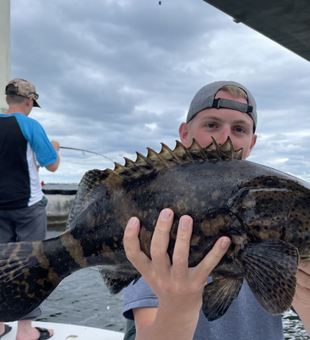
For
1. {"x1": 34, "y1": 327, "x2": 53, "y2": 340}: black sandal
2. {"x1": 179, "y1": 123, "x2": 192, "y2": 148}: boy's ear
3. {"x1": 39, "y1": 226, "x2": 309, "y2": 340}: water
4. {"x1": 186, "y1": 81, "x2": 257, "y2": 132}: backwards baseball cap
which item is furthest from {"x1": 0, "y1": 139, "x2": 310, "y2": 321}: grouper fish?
{"x1": 39, "y1": 226, "x2": 309, "y2": 340}: water

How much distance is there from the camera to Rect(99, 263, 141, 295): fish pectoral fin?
211cm

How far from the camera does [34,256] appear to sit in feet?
7.06

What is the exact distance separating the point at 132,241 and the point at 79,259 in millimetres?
413

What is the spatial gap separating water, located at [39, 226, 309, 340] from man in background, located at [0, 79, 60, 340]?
216 cm

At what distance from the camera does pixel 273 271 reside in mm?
1744

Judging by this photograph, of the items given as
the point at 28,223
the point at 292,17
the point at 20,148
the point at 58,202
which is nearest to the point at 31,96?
the point at 20,148

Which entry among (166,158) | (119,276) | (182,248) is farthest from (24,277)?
(166,158)

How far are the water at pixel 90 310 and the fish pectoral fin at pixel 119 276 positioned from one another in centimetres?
465

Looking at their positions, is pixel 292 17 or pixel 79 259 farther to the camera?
pixel 292 17

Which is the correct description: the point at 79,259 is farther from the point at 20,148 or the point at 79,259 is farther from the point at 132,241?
the point at 20,148

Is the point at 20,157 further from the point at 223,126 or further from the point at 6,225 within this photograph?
the point at 223,126

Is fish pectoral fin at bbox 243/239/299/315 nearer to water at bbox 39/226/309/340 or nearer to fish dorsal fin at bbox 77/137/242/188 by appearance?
fish dorsal fin at bbox 77/137/242/188

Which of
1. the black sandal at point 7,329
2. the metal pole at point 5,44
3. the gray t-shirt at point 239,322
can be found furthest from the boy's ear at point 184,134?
the metal pole at point 5,44

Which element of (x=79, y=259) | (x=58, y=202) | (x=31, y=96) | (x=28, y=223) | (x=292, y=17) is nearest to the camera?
(x=79, y=259)
